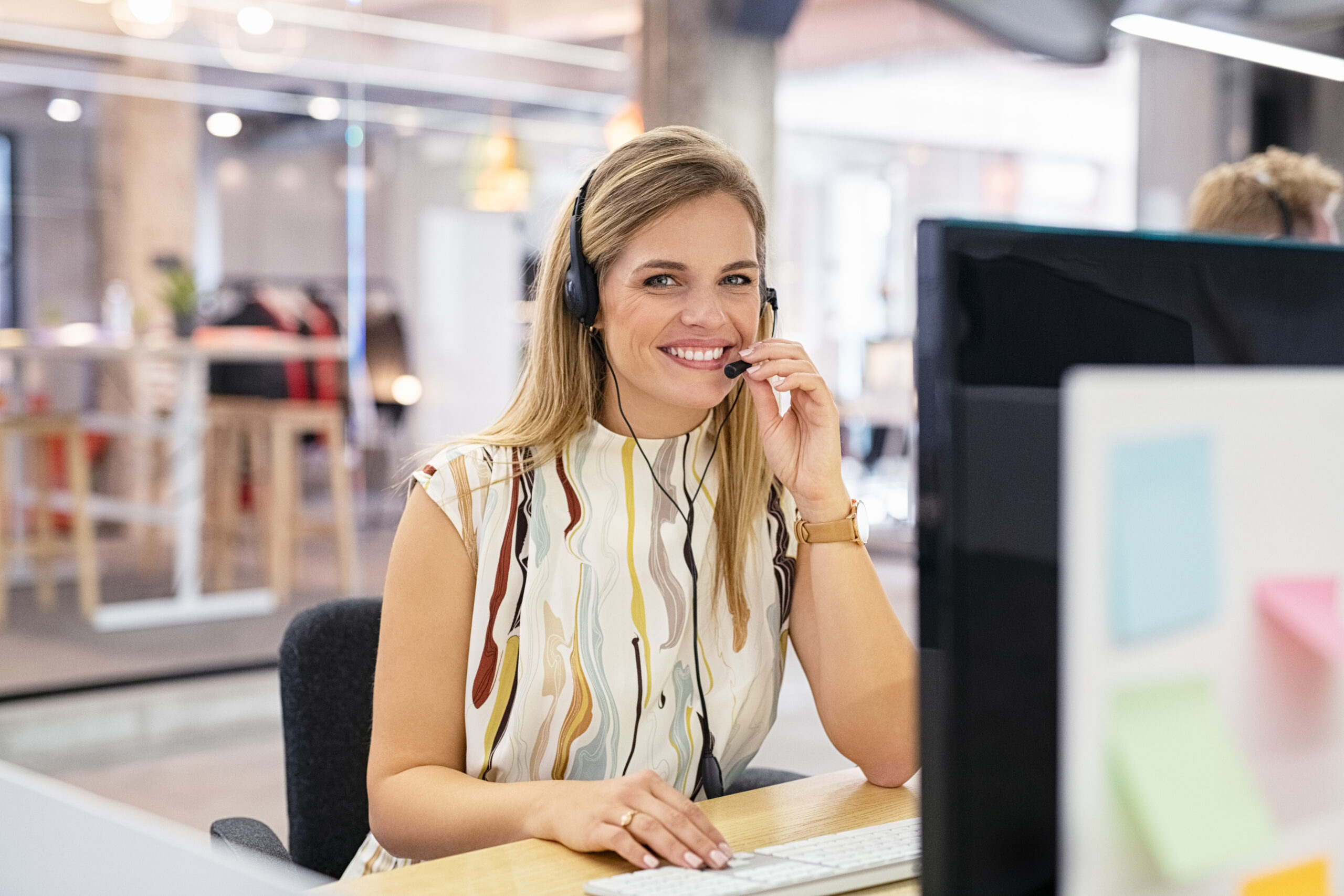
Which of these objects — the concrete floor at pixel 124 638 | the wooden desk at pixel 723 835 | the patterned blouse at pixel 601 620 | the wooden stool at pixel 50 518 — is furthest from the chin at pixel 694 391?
the wooden stool at pixel 50 518

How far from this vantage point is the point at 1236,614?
0.48 m

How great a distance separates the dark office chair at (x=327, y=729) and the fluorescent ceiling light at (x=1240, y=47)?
4.96 meters

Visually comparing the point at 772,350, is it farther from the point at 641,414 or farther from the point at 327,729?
the point at 327,729

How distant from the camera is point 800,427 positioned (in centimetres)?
135

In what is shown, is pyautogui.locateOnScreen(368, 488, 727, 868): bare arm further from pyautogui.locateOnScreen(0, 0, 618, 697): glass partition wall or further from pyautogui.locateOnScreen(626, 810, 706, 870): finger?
pyautogui.locateOnScreen(0, 0, 618, 697): glass partition wall

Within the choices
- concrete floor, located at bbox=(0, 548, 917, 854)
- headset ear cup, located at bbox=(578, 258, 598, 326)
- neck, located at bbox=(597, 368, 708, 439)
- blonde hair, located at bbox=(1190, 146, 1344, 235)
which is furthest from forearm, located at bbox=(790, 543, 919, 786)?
concrete floor, located at bbox=(0, 548, 917, 854)

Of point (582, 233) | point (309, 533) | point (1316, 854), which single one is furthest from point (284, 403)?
point (1316, 854)

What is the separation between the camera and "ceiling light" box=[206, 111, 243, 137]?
5.29m

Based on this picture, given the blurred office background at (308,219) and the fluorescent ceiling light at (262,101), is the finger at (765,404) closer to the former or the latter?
the blurred office background at (308,219)

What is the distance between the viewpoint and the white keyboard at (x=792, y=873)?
0.90 m

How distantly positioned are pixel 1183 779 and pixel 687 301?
36.7 inches

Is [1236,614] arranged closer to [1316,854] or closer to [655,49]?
[1316,854]

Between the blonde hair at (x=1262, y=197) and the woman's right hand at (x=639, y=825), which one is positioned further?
the blonde hair at (x=1262, y=197)

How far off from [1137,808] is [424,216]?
6.26 m
